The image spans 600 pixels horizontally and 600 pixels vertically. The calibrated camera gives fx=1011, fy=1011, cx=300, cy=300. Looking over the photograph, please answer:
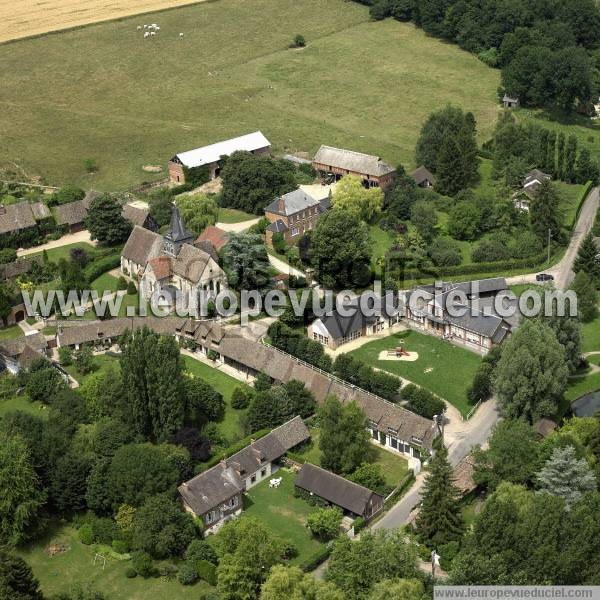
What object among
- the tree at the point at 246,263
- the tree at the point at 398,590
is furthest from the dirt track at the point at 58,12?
the tree at the point at 398,590

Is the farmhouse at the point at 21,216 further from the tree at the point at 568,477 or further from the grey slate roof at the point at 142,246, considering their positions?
the tree at the point at 568,477

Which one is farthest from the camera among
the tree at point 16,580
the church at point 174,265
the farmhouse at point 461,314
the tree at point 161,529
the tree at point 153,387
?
the church at point 174,265

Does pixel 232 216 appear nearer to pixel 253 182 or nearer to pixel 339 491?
pixel 253 182

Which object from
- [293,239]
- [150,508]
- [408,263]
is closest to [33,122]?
[293,239]

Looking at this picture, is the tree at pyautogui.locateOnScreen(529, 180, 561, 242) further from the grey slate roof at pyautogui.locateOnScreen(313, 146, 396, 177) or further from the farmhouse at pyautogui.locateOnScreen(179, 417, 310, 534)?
the farmhouse at pyautogui.locateOnScreen(179, 417, 310, 534)

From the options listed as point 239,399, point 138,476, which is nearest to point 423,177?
point 239,399

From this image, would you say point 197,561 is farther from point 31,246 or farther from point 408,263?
point 31,246

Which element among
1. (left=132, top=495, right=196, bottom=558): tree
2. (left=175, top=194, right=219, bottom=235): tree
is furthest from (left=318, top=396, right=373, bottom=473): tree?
(left=175, top=194, right=219, bottom=235): tree
